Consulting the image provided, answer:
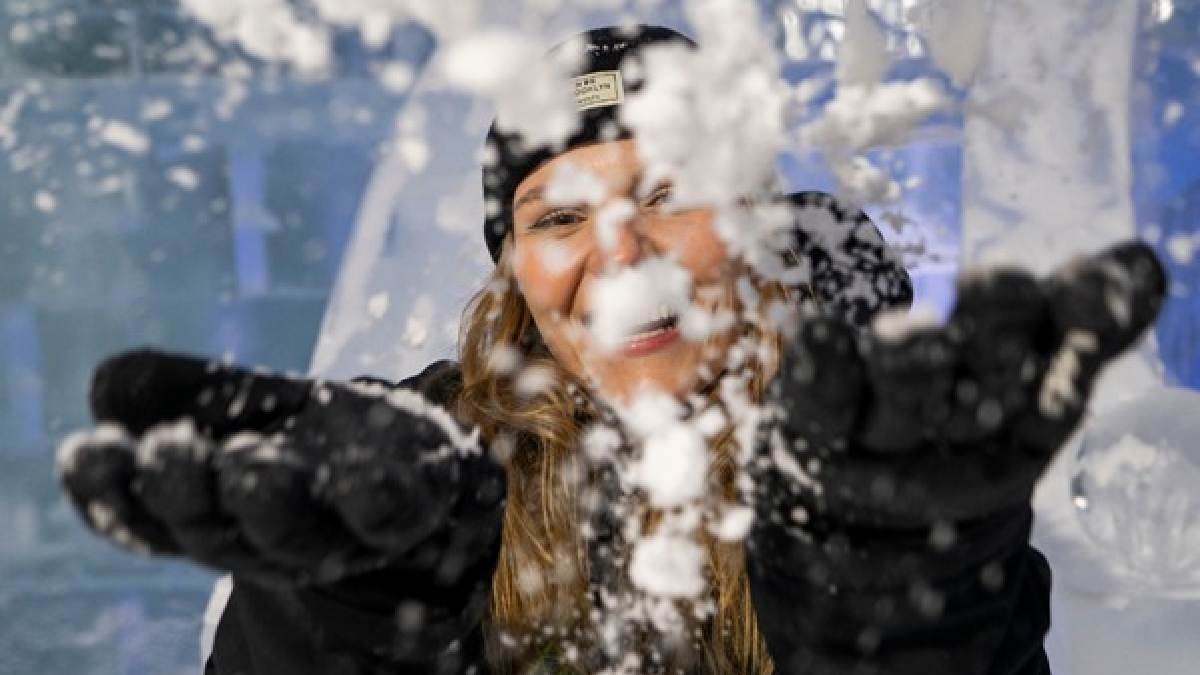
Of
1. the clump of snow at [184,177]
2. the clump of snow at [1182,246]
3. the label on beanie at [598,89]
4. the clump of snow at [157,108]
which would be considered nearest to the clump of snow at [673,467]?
the label on beanie at [598,89]

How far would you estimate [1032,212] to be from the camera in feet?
5.19

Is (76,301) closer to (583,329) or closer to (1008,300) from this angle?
(583,329)

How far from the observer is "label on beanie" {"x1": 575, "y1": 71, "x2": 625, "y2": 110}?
1056 mm

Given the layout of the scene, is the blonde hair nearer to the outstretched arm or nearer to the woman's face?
the woman's face

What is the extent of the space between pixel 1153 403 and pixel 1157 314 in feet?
3.28

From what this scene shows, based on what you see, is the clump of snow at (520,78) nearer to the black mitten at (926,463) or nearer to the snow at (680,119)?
the snow at (680,119)

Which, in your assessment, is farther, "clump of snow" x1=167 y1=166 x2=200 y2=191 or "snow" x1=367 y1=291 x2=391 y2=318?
"clump of snow" x1=167 y1=166 x2=200 y2=191

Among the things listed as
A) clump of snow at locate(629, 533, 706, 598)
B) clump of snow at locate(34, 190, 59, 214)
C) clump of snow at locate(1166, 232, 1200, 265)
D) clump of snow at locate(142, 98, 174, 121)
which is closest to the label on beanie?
clump of snow at locate(629, 533, 706, 598)

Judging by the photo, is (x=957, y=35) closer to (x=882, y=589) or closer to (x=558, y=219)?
(x=558, y=219)

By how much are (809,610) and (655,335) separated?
0.37 metres

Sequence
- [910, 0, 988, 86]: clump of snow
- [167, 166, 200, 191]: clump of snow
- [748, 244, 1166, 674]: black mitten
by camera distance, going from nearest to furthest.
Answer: [748, 244, 1166, 674]: black mitten, [910, 0, 988, 86]: clump of snow, [167, 166, 200, 191]: clump of snow

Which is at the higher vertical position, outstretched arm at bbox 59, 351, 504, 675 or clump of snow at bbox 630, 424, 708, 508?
outstretched arm at bbox 59, 351, 504, 675

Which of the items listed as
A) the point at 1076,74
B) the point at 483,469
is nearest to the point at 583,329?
the point at 483,469

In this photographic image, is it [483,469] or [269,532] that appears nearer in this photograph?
[269,532]
